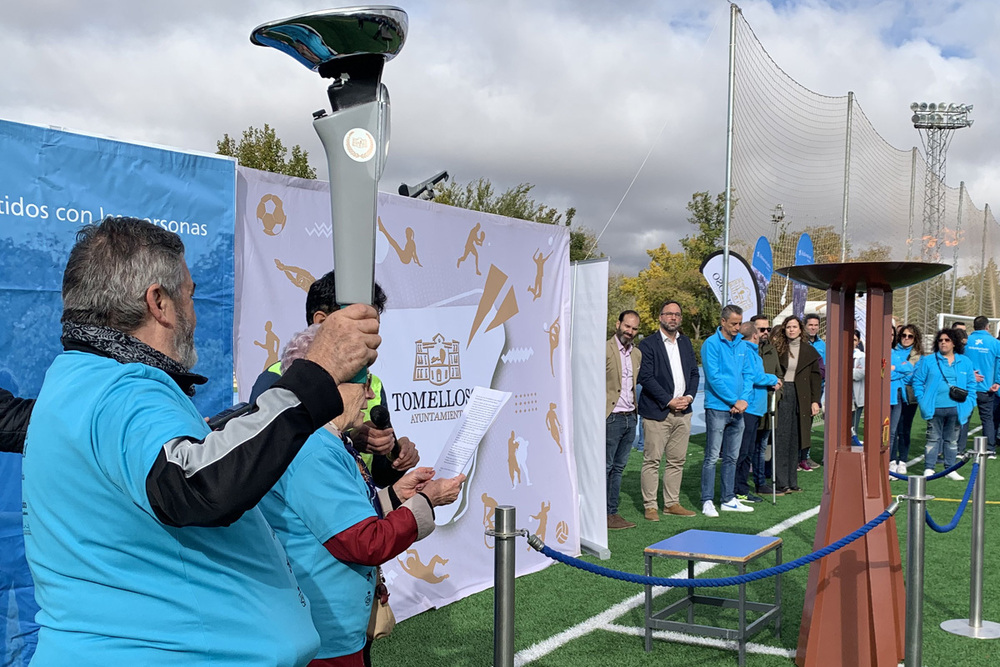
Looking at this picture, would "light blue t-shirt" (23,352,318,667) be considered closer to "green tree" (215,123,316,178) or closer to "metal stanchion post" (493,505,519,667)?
"metal stanchion post" (493,505,519,667)

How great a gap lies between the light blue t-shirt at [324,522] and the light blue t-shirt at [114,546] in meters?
0.57

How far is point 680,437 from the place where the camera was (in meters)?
8.63

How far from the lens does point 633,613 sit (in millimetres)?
5547

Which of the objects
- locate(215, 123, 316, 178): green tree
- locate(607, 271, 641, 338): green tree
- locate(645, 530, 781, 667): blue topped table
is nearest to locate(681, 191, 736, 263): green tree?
locate(607, 271, 641, 338): green tree

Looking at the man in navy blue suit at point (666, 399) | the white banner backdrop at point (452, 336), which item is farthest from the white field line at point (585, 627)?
the man in navy blue suit at point (666, 399)

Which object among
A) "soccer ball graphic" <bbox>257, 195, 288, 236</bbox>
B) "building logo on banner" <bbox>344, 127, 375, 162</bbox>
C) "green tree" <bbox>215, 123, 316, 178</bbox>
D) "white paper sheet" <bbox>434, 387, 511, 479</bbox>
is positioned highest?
"green tree" <bbox>215, 123, 316, 178</bbox>

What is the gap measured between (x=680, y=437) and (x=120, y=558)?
7.49 m

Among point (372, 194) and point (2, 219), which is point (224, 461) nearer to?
point (372, 194)

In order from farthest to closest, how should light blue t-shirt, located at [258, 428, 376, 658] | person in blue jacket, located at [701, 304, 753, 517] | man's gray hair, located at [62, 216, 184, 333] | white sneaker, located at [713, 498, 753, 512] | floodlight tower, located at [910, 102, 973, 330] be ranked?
floodlight tower, located at [910, 102, 973, 330] → white sneaker, located at [713, 498, 753, 512] → person in blue jacket, located at [701, 304, 753, 517] → light blue t-shirt, located at [258, 428, 376, 658] → man's gray hair, located at [62, 216, 184, 333]

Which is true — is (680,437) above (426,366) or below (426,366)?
below

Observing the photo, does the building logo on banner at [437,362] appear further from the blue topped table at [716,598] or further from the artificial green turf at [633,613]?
the blue topped table at [716,598]

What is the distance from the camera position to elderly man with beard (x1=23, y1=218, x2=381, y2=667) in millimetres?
1444

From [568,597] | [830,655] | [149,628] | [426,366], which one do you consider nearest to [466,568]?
[568,597]

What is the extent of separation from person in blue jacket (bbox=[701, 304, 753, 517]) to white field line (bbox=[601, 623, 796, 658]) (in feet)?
11.7
